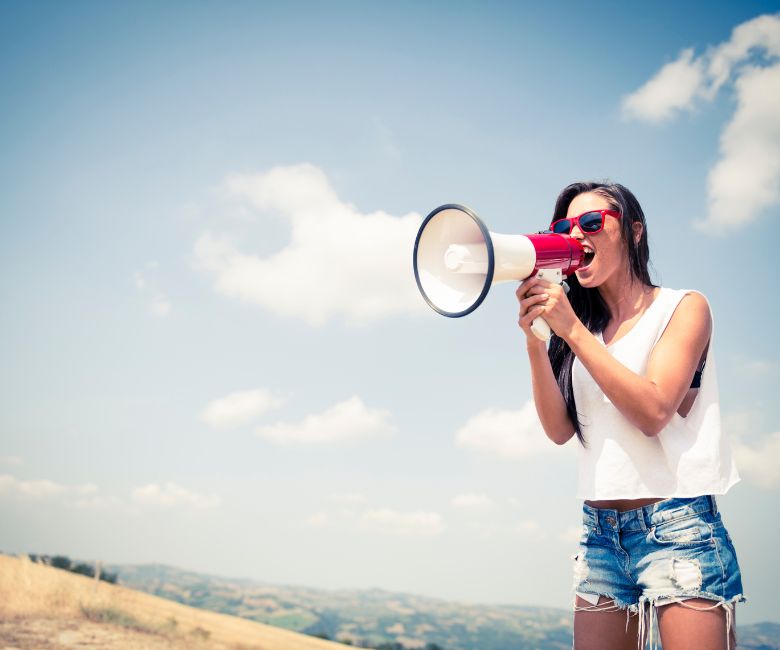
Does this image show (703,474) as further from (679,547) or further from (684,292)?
(684,292)

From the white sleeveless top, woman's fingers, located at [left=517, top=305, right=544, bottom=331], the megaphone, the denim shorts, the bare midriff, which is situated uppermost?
the megaphone

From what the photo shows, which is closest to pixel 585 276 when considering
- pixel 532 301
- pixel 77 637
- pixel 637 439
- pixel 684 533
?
pixel 532 301

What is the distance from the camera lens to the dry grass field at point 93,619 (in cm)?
559

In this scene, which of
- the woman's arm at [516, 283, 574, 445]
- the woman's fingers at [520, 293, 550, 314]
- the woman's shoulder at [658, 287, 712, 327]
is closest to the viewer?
the woman's shoulder at [658, 287, 712, 327]

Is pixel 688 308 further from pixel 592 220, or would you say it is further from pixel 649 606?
pixel 649 606

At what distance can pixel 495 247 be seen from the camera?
204 cm

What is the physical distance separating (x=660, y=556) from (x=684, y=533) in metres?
0.10

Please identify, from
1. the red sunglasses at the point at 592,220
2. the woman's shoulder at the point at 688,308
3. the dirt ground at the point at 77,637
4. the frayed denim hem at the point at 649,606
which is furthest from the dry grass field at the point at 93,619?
the woman's shoulder at the point at 688,308

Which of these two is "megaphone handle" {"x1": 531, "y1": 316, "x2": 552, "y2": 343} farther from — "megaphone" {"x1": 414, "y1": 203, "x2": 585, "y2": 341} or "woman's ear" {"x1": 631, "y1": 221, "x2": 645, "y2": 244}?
"woman's ear" {"x1": 631, "y1": 221, "x2": 645, "y2": 244}

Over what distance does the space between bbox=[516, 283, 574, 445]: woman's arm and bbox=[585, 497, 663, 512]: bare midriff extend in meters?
0.29

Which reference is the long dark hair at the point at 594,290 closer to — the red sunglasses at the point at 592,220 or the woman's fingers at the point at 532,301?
the red sunglasses at the point at 592,220

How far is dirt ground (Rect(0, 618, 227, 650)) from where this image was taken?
17.4 feet

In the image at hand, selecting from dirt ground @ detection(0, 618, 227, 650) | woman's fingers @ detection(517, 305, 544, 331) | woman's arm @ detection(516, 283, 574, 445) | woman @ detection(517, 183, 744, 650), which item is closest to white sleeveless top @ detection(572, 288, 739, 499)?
woman @ detection(517, 183, 744, 650)

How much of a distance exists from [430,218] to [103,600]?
6188 millimetres
